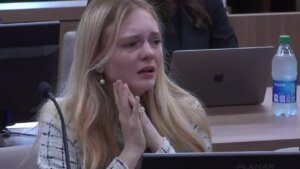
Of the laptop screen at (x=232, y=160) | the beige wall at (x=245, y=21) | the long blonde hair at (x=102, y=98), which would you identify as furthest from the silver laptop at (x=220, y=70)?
the beige wall at (x=245, y=21)

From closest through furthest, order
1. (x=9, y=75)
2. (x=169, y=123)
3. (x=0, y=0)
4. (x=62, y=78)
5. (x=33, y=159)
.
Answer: (x=169, y=123), (x=33, y=159), (x=9, y=75), (x=62, y=78), (x=0, y=0)

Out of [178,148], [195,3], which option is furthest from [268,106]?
[178,148]

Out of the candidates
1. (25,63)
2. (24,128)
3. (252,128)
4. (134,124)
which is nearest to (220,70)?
(252,128)

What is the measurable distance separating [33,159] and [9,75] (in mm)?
418

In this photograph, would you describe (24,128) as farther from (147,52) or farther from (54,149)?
(147,52)

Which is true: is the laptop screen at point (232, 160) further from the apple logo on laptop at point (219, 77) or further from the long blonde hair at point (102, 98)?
the apple logo on laptop at point (219, 77)

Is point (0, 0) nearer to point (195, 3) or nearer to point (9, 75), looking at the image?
point (195, 3)

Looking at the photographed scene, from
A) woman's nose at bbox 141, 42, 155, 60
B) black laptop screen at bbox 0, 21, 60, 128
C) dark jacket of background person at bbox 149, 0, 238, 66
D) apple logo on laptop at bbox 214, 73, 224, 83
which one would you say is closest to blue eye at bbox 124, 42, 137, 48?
woman's nose at bbox 141, 42, 155, 60

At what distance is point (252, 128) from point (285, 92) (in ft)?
0.90

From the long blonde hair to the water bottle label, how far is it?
872mm

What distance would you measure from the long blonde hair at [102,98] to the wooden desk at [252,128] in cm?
45

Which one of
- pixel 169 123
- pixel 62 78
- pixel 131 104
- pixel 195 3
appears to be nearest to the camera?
pixel 131 104

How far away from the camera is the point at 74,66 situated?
1826 millimetres

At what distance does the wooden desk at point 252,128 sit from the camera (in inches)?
88.7
